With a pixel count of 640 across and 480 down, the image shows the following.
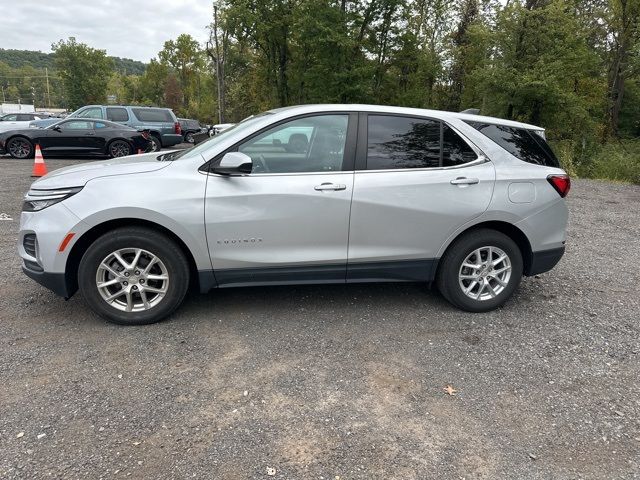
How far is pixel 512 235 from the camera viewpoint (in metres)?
3.99

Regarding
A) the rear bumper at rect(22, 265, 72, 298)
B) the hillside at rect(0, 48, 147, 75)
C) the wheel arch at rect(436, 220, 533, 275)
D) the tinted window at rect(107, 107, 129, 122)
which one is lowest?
the rear bumper at rect(22, 265, 72, 298)

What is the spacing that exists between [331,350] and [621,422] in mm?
1811

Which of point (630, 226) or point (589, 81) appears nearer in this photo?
point (630, 226)

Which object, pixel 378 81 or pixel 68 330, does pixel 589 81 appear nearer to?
A: pixel 378 81

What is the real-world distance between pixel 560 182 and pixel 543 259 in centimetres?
68

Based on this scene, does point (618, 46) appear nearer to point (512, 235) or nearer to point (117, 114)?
point (117, 114)

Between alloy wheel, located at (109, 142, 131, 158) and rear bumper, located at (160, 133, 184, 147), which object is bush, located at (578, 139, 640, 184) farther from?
alloy wheel, located at (109, 142, 131, 158)

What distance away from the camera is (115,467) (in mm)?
2197

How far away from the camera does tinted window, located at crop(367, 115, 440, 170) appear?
3680mm

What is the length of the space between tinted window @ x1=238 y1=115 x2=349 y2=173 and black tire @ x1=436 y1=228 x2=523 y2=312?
1237 millimetres

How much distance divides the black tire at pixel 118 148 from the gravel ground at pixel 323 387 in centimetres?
1118

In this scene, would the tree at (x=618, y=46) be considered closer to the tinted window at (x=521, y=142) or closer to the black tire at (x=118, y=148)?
the black tire at (x=118, y=148)

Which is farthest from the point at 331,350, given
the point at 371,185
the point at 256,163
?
the point at 256,163

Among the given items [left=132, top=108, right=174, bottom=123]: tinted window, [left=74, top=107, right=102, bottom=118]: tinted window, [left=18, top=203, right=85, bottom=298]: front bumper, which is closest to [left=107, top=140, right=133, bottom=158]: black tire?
[left=74, top=107, right=102, bottom=118]: tinted window
